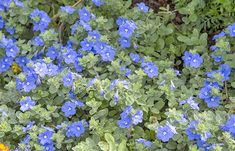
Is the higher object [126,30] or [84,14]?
[84,14]

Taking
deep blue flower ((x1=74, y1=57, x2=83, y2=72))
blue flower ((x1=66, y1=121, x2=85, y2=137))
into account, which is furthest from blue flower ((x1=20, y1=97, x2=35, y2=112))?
deep blue flower ((x1=74, y1=57, x2=83, y2=72))

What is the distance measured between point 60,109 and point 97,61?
45cm

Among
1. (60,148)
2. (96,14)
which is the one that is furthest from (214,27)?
(60,148)

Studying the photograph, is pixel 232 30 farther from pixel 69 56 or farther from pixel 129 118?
pixel 69 56

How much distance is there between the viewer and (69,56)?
3764 millimetres

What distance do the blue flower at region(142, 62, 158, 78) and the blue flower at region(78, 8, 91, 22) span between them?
609 mm

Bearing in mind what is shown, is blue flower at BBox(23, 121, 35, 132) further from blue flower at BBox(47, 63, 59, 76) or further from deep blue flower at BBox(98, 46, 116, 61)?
deep blue flower at BBox(98, 46, 116, 61)

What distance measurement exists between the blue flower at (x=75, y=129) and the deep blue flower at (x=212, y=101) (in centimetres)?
85

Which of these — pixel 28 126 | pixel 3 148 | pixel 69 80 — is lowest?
pixel 3 148

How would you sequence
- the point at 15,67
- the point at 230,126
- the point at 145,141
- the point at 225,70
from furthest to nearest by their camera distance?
the point at 15,67 → the point at 225,70 → the point at 145,141 → the point at 230,126

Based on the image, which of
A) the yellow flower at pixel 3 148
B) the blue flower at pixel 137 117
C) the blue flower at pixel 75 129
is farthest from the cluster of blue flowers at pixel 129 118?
the yellow flower at pixel 3 148

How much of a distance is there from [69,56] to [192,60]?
878 millimetres

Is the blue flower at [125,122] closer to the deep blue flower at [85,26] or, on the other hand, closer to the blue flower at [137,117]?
the blue flower at [137,117]

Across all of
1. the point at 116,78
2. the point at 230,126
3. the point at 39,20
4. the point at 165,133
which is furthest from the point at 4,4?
the point at 230,126
